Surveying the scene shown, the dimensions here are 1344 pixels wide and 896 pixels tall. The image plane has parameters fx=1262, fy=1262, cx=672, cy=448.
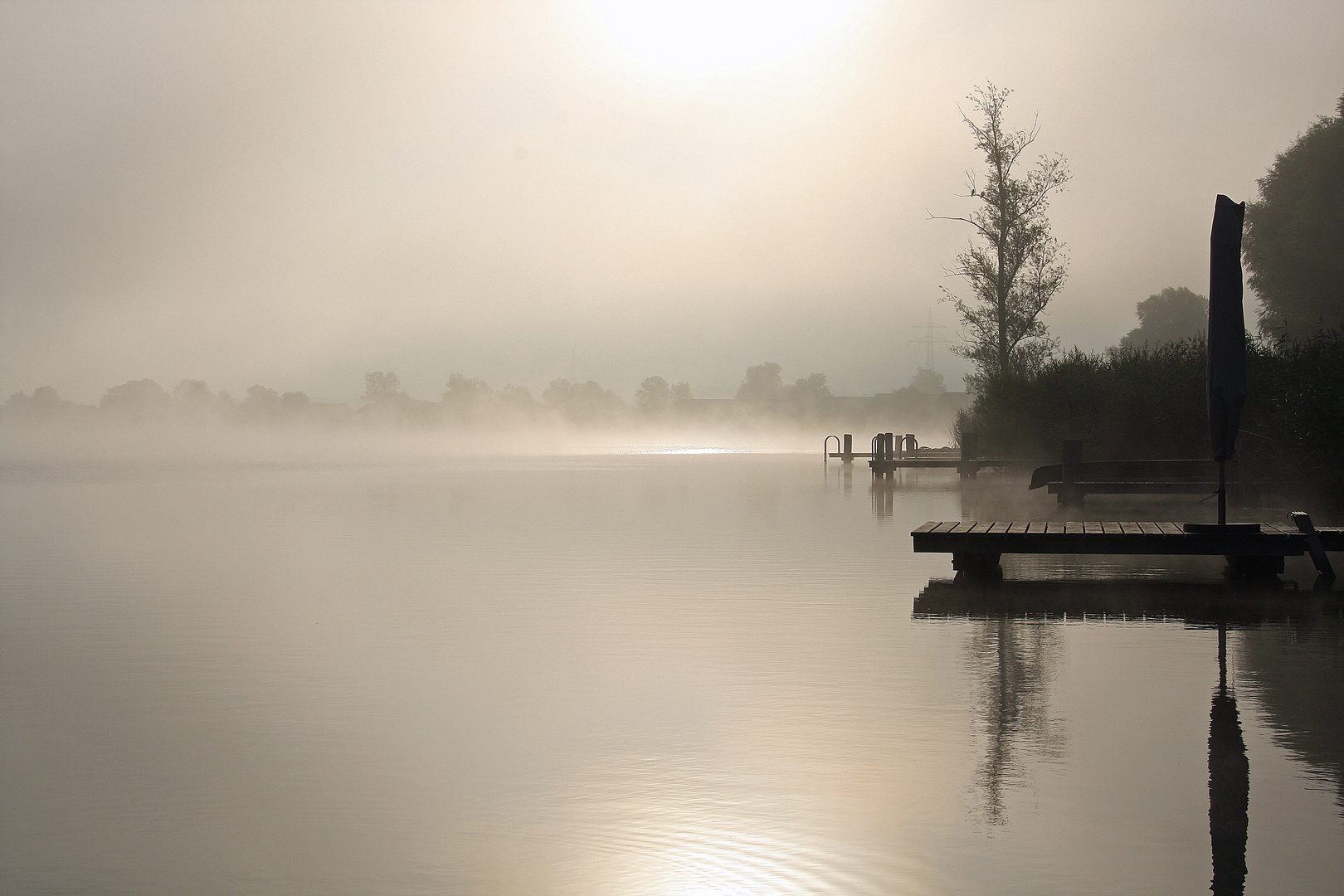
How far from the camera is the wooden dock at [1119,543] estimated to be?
11375 mm

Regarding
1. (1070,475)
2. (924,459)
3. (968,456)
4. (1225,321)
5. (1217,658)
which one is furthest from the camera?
(924,459)

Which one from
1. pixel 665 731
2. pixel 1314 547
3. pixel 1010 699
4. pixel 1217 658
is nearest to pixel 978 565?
pixel 1314 547

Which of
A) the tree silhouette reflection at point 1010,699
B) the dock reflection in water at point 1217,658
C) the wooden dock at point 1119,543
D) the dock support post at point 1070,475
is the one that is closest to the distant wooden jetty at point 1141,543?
the wooden dock at point 1119,543

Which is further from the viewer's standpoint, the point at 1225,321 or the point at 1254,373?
the point at 1254,373

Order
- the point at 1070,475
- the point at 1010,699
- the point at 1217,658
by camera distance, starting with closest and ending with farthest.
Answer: the point at 1010,699 → the point at 1217,658 → the point at 1070,475

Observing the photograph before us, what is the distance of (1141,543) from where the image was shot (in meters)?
11.4

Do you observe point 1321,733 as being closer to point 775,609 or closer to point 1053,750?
point 1053,750

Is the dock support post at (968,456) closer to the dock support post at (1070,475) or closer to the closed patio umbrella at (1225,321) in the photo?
the dock support post at (1070,475)

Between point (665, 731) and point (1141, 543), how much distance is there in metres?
6.96

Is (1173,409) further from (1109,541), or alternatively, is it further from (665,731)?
(665,731)

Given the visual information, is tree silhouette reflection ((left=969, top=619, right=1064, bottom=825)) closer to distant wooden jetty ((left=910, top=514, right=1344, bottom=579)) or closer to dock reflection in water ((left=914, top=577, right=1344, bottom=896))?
dock reflection in water ((left=914, top=577, right=1344, bottom=896))

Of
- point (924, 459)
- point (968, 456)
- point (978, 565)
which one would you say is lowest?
point (978, 565)

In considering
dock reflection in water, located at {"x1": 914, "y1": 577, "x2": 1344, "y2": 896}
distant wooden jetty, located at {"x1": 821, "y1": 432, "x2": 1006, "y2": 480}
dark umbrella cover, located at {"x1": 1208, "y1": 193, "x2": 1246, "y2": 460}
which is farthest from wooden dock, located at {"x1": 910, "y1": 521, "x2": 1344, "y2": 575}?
distant wooden jetty, located at {"x1": 821, "y1": 432, "x2": 1006, "y2": 480}

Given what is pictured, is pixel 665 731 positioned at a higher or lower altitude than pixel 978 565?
lower
